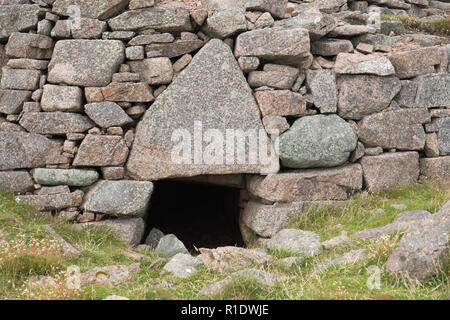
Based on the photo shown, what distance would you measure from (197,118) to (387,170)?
10.6 feet

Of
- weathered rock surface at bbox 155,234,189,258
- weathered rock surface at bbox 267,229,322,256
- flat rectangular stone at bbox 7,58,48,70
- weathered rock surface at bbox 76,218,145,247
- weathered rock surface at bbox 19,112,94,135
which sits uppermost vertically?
flat rectangular stone at bbox 7,58,48,70

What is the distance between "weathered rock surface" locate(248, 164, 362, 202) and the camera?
6.98m

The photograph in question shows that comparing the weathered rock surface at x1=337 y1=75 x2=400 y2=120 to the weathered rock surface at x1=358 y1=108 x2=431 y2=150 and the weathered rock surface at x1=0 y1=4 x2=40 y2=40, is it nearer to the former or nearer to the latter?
the weathered rock surface at x1=358 y1=108 x2=431 y2=150

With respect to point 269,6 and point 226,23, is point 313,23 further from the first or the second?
point 226,23

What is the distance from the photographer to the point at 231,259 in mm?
5141

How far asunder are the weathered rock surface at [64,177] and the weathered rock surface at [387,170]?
4368 millimetres

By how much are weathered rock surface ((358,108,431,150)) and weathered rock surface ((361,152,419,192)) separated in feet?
0.62

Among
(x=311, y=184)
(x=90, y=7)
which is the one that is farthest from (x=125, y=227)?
(x=90, y=7)

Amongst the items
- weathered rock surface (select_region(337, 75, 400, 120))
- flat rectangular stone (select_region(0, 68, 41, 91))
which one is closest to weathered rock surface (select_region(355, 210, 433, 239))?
Answer: weathered rock surface (select_region(337, 75, 400, 120))

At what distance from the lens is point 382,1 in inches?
370

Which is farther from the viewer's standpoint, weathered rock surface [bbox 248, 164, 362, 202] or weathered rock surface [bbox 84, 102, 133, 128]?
weathered rock surface [bbox 248, 164, 362, 202]

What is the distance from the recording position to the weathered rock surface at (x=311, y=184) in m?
6.98

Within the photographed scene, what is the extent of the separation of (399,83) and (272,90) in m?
2.22
